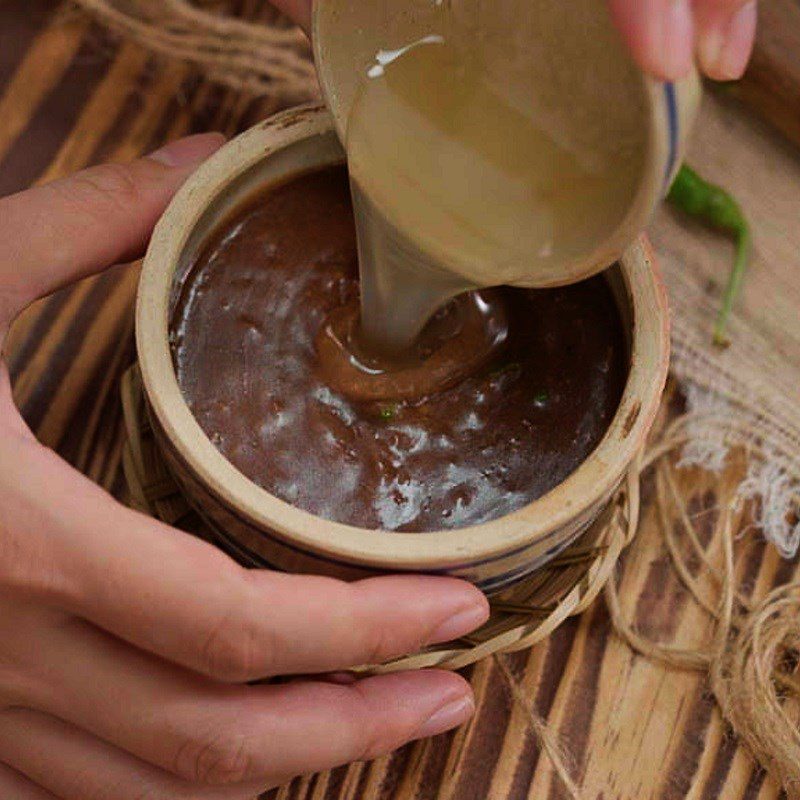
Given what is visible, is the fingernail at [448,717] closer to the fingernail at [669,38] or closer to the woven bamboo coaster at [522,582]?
the woven bamboo coaster at [522,582]

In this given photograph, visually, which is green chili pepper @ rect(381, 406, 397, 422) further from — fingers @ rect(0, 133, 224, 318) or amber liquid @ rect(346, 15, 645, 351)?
fingers @ rect(0, 133, 224, 318)

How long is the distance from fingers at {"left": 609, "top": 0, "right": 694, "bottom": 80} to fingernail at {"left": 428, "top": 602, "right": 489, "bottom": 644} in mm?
518

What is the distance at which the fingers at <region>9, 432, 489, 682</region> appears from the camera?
112 centimetres

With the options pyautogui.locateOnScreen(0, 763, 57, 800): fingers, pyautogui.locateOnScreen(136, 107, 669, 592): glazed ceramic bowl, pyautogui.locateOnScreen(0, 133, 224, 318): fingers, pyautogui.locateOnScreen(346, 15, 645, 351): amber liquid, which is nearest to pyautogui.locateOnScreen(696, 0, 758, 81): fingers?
pyautogui.locateOnScreen(346, 15, 645, 351): amber liquid

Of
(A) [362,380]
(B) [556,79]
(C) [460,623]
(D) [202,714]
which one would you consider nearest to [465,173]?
(B) [556,79]

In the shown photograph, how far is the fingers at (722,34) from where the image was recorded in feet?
3.23

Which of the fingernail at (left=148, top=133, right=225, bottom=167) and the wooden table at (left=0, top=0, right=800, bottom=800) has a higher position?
the fingernail at (left=148, top=133, right=225, bottom=167)

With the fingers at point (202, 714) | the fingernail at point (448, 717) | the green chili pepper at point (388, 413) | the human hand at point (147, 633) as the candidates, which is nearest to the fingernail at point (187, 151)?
the human hand at point (147, 633)

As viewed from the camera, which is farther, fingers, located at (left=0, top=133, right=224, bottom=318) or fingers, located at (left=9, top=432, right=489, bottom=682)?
fingers, located at (left=0, top=133, right=224, bottom=318)

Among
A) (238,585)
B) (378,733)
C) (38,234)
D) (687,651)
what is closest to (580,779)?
(687,651)

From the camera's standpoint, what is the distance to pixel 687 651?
152 cm

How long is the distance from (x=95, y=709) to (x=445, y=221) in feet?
1.80

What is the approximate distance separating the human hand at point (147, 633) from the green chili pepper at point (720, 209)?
0.66 m

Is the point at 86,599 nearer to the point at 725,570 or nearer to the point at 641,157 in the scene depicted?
the point at 641,157
